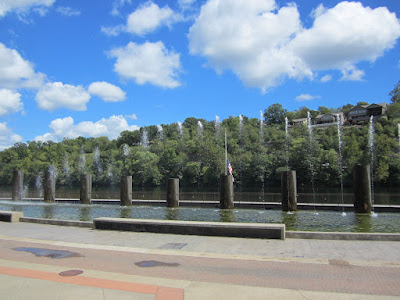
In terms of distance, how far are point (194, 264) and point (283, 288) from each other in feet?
8.54

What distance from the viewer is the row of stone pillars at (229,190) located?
24391 mm

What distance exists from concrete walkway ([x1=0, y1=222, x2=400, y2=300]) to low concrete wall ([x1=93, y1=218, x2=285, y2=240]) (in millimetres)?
418

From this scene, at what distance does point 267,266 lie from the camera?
807cm

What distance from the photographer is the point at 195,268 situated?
26.0 feet

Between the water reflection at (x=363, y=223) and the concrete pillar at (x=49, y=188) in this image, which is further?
the concrete pillar at (x=49, y=188)

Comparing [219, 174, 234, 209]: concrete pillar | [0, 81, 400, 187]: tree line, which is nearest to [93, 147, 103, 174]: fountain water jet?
[0, 81, 400, 187]: tree line

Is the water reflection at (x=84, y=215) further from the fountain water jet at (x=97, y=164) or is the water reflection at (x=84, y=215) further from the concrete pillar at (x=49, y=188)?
the fountain water jet at (x=97, y=164)

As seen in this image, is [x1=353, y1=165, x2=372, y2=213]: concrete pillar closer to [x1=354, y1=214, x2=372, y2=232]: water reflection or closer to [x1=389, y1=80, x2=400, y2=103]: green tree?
[x1=354, y1=214, x2=372, y2=232]: water reflection

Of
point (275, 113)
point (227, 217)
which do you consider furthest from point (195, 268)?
point (275, 113)

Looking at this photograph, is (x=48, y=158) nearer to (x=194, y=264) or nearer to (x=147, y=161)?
(x=147, y=161)

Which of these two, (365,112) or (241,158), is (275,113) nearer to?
(365,112)

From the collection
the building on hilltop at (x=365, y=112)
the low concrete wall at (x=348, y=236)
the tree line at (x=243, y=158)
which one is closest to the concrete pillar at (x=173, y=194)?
the low concrete wall at (x=348, y=236)

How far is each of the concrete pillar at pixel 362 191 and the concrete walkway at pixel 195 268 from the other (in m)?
15.0

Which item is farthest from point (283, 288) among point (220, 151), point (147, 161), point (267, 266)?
point (147, 161)
